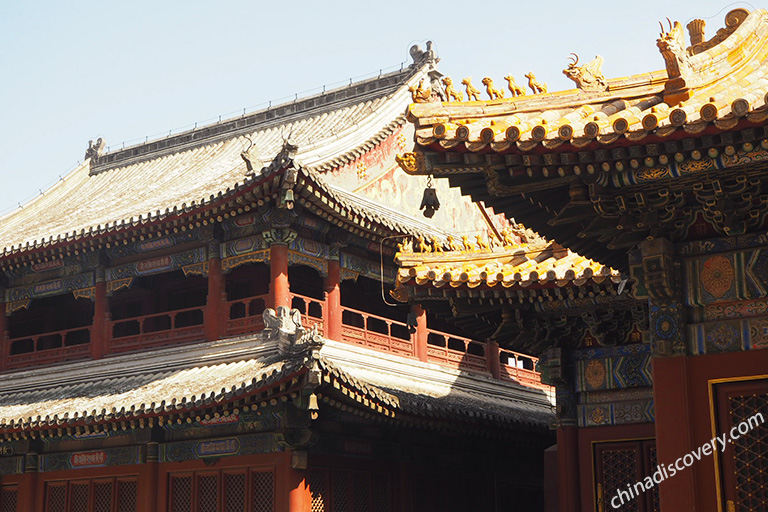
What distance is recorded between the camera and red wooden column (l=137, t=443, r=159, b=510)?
701 inches

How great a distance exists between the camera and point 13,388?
21.4 meters

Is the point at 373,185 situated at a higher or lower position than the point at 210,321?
higher

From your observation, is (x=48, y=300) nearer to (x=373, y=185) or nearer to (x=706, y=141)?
(x=373, y=185)

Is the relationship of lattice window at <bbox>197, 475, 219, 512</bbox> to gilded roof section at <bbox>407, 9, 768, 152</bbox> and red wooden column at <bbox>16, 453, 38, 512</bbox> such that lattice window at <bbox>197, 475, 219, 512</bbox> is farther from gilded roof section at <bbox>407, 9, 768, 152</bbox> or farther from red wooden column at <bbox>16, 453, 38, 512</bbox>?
gilded roof section at <bbox>407, 9, 768, 152</bbox>

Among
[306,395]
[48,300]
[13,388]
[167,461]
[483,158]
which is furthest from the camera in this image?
[48,300]

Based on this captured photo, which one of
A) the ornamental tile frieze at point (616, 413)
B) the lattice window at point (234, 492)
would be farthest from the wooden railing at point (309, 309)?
the ornamental tile frieze at point (616, 413)

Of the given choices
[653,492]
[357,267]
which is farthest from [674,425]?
[357,267]

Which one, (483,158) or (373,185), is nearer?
(483,158)

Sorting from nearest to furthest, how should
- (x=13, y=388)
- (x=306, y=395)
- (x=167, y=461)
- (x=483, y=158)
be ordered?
(x=483, y=158) < (x=306, y=395) < (x=167, y=461) < (x=13, y=388)

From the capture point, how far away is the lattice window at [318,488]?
1672 cm

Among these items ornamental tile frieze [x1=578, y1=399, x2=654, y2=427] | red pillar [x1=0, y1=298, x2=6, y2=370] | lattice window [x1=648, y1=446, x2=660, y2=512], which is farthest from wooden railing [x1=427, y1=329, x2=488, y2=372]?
red pillar [x1=0, y1=298, x2=6, y2=370]

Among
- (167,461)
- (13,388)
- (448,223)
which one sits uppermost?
(448,223)

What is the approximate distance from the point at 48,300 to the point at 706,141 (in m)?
18.0

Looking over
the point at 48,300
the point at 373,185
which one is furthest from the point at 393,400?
the point at 48,300
